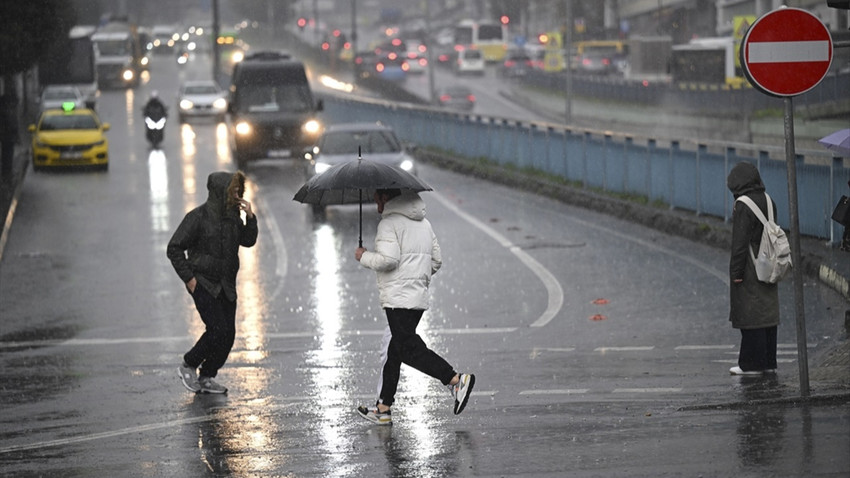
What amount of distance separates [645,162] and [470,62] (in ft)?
246

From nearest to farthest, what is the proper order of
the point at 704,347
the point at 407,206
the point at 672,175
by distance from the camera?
the point at 407,206, the point at 704,347, the point at 672,175

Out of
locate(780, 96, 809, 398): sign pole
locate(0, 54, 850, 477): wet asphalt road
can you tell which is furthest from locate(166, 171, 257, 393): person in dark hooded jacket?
locate(780, 96, 809, 398): sign pole

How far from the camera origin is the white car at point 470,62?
9988 cm

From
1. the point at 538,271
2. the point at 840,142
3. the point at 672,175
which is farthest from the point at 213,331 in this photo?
the point at 672,175

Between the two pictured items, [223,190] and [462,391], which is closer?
[462,391]

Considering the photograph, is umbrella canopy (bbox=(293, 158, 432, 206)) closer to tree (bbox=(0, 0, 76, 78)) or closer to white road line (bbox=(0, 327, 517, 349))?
white road line (bbox=(0, 327, 517, 349))

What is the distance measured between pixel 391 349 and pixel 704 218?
1358cm

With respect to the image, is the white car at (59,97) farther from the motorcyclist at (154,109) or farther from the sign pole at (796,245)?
the sign pole at (796,245)

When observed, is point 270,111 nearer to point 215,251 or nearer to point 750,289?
point 215,251

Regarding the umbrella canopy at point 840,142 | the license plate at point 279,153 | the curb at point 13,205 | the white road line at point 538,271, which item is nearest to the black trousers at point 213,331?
the white road line at point 538,271

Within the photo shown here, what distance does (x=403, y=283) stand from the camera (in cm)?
947

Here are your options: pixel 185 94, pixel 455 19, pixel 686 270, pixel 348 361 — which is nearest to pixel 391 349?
pixel 348 361

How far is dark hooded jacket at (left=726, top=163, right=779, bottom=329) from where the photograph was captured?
11.0 meters

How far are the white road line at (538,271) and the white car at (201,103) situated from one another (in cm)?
3070
